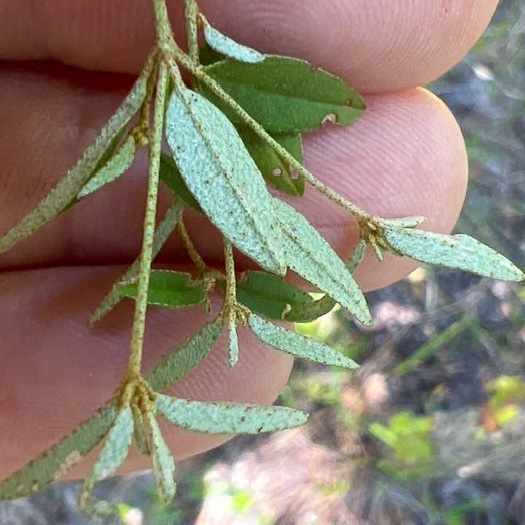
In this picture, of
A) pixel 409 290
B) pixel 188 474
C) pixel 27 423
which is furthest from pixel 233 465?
pixel 27 423

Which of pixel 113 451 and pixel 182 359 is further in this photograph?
pixel 182 359

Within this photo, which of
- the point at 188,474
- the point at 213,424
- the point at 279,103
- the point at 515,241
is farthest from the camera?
the point at 515,241

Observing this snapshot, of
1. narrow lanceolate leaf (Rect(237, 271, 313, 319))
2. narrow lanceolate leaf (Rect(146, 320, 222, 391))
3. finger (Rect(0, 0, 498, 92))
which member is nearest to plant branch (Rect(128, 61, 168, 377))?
narrow lanceolate leaf (Rect(146, 320, 222, 391))

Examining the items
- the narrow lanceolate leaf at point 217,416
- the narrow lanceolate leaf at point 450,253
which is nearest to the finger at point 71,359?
the narrow lanceolate leaf at point 450,253

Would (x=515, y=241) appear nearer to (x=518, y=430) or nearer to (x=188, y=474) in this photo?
(x=518, y=430)

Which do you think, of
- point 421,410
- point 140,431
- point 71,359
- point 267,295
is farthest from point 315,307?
point 421,410

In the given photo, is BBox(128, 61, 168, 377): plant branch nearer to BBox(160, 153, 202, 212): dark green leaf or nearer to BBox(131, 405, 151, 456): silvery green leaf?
BBox(131, 405, 151, 456): silvery green leaf

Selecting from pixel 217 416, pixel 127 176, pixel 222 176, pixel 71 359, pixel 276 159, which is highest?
pixel 222 176

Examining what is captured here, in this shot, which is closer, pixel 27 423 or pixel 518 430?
pixel 27 423

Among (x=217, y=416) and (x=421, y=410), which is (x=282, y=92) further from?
(x=421, y=410)
